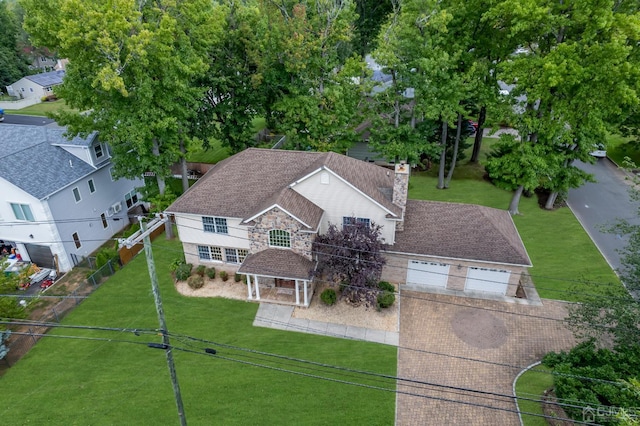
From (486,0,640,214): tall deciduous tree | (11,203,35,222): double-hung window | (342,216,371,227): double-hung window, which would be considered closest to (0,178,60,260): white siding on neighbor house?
(11,203,35,222): double-hung window

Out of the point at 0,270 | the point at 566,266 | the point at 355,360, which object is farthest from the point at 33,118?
the point at 566,266

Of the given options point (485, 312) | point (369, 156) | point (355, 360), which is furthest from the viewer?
point (369, 156)

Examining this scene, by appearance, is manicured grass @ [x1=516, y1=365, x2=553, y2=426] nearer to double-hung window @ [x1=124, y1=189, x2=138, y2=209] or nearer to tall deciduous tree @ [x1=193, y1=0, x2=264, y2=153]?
tall deciduous tree @ [x1=193, y1=0, x2=264, y2=153]

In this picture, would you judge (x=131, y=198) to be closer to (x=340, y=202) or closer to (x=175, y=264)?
(x=175, y=264)

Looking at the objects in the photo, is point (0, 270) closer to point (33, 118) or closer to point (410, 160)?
point (410, 160)

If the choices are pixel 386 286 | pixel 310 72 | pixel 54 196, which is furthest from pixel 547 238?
pixel 54 196

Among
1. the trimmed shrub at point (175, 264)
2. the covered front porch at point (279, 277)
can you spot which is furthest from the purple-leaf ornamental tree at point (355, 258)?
the trimmed shrub at point (175, 264)

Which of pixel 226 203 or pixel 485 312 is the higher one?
pixel 226 203
